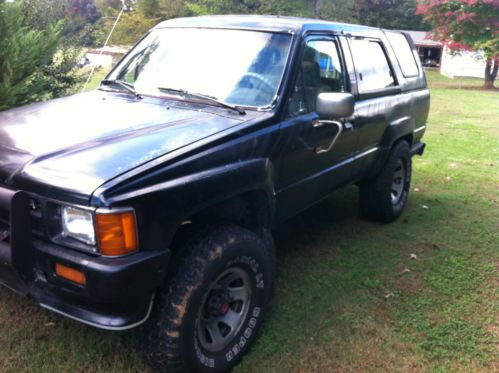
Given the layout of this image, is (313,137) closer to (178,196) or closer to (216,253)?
(216,253)

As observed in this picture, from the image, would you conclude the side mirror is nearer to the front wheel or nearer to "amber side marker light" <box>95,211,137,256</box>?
the front wheel

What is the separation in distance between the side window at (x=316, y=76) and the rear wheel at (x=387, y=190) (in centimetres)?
138

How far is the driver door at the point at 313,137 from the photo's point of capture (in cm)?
339

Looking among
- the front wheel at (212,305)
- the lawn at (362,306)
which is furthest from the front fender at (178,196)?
the lawn at (362,306)

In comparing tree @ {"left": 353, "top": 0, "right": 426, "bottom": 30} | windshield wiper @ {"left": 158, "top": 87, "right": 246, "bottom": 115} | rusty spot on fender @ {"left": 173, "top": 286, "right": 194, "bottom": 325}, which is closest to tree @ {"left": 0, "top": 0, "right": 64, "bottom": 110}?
windshield wiper @ {"left": 158, "top": 87, "right": 246, "bottom": 115}

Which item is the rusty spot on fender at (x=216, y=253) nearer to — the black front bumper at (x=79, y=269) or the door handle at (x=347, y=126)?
the black front bumper at (x=79, y=269)

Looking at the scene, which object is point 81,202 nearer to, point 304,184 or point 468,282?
point 304,184

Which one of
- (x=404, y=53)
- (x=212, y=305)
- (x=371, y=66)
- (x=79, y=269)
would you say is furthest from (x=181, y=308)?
(x=404, y=53)

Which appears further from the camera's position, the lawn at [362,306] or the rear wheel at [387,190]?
the rear wheel at [387,190]

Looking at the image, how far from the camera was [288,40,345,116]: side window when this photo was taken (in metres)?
3.46

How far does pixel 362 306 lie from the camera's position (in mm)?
3633

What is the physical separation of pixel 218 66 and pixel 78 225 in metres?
1.68

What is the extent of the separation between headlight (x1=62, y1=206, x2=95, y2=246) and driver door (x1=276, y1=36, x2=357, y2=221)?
1.42 m

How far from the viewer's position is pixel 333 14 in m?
27.6
